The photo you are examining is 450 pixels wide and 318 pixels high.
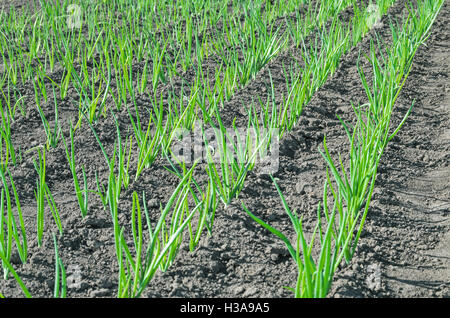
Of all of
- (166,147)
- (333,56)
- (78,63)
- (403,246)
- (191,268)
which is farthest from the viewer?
(78,63)

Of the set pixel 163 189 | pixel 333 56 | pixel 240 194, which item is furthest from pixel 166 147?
pixel 333 56

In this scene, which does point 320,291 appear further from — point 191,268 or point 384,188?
point 384,188

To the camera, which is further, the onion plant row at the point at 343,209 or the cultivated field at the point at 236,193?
the cultivated field at the point at 236,193

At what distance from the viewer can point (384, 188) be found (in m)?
2.17

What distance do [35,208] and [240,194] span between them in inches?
30.8

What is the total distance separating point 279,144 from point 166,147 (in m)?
0.56

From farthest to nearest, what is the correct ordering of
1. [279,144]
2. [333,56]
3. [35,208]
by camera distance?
1. [333,56]
2. [279,144]
3. [35,208]

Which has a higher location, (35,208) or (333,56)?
(333,56)

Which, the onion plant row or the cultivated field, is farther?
the cultivated field

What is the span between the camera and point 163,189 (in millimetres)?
2164

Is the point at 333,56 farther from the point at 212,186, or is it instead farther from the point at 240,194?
the point at 212,186
